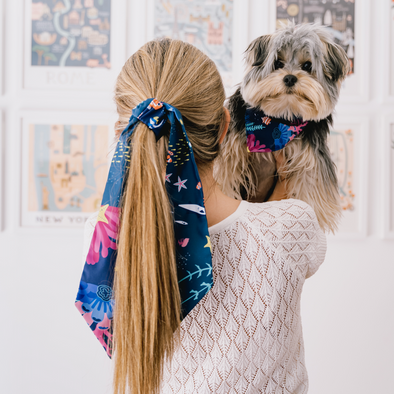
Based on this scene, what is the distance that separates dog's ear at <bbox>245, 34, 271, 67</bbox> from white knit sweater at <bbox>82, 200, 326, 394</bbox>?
0.62m

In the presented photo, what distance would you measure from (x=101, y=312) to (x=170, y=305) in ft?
0.48

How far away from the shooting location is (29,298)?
1.97 metres

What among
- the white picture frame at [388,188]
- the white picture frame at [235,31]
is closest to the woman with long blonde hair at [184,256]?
the white picture frame at [235,31]

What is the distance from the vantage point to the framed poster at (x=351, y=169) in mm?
1897

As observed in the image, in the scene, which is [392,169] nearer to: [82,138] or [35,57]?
[82,138]

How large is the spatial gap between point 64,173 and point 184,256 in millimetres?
1526

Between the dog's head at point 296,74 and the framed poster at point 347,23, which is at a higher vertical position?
the framed poster at point 347,23

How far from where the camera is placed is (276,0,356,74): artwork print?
188 cm

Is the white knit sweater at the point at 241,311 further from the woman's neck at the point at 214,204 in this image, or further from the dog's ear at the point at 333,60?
the dog's ear at the point at 333,60

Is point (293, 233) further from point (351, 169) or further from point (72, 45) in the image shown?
point (72, 45)

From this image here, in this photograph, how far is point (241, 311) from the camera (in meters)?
0.69

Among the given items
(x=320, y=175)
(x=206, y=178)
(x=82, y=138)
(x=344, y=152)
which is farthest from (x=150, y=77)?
(x=344, y=152)

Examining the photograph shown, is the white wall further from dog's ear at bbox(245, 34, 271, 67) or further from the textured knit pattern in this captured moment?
the textured knit pattern

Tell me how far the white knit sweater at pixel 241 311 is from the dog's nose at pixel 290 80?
0.51 m
